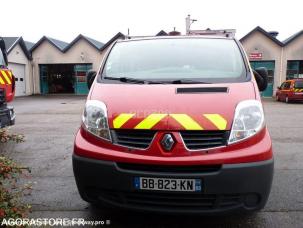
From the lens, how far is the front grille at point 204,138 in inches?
103

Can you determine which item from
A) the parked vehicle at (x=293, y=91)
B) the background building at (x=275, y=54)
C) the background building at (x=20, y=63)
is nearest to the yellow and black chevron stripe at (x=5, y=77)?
the parked vehicle at (x=293, y=91)

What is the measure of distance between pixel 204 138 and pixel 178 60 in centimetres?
135

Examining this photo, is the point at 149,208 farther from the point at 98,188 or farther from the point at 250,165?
the point at 250,165

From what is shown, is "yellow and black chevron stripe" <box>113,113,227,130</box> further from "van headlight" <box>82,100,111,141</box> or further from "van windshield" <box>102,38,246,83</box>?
"van windshield" <box>102,38,246,83</box>

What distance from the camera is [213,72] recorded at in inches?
133

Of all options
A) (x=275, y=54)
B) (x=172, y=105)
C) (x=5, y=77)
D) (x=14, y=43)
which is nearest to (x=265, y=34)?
(x=275, y=54)

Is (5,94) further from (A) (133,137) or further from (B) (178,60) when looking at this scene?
(A) (133,137)

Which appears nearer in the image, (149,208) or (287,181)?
(149,208)

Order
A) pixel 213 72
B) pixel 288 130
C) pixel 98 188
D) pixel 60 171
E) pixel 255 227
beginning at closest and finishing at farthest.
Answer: pixel 98 188, pixel 255 227, pixel 213 72, pixel 60 171, pixel 288 130

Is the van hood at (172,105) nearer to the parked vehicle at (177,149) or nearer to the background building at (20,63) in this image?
the parked vehicle at (177,149)

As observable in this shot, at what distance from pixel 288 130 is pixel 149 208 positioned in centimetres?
706

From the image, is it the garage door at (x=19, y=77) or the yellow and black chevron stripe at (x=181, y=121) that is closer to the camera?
the yellow and black chevron stripe at (x=181, y=121)

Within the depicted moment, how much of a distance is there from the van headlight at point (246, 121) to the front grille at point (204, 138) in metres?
0.06

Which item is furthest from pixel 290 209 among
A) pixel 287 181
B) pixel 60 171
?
pixel 60 171
